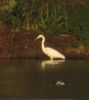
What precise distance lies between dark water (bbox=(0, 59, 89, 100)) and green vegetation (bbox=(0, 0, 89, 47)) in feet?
10.8

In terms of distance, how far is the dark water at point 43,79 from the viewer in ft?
61.7

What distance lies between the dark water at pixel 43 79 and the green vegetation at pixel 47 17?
3284 millimetres

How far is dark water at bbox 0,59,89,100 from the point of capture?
18797mm

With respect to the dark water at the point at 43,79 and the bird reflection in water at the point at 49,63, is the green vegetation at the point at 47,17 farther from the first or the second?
the dark water at the point at 43,79

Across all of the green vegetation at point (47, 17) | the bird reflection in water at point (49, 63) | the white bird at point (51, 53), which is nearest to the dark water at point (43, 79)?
the bird reflection in water at point (49, 63)

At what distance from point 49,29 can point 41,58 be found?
254cm

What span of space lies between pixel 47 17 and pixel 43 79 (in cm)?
970

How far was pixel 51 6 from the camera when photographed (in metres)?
31.4

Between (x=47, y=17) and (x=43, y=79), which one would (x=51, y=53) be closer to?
(x=47, y=17)

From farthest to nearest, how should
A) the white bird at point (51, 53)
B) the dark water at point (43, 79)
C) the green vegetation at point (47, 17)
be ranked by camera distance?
the green vegetation at point (47, 17) < the white bird at point (51, 53) < the dark water at point (43, 79)

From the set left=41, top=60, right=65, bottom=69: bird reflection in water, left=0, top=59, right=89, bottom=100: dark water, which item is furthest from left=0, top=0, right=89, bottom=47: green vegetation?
left=0, top=59, right=89, bottom=100: dark water

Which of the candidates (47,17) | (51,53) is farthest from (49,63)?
(47,17)

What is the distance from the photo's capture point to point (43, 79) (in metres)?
21.7

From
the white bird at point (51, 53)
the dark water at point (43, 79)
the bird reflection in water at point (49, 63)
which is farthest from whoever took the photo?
the white bird at point (51, 53)
